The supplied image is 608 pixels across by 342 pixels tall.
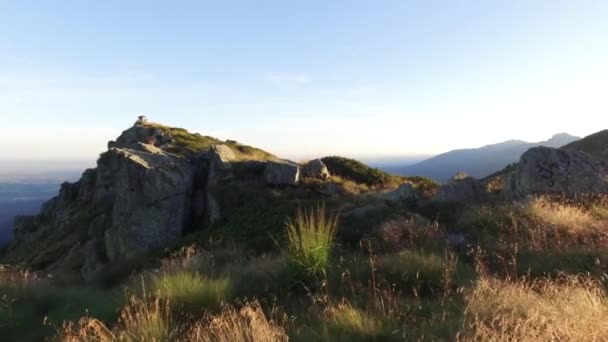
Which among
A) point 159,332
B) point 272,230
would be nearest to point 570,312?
point 159,332

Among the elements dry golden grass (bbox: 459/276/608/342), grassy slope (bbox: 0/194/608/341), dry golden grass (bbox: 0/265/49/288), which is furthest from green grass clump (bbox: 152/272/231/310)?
dry golden grass (bbox: 0/265/49/288)

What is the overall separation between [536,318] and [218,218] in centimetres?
1769

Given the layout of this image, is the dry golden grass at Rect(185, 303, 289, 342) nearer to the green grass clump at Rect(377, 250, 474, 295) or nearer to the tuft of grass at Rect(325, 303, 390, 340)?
the tuft of grass at Rect(325, 303, 390, 340)

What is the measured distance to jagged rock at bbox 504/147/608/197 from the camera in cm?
1482

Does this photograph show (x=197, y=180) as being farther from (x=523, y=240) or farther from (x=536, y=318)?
(x=536, y=318)

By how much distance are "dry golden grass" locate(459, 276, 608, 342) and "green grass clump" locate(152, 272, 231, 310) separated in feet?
11.0

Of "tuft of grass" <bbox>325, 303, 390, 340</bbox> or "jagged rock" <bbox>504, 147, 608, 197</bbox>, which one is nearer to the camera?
"tuft of grass" <bbox>325, 303, 390, 340</bbox>

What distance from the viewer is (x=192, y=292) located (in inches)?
261

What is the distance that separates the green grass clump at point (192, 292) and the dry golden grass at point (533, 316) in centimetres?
335

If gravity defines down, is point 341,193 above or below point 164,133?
below

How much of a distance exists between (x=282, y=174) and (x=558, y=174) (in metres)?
12.1

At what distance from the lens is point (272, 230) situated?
16.4 m

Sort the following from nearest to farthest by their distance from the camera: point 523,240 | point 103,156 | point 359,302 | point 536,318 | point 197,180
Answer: point 536,318
point 359,302
point 523,240
point 197,180
point 103,156

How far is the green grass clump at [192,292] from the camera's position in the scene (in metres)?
6.49
